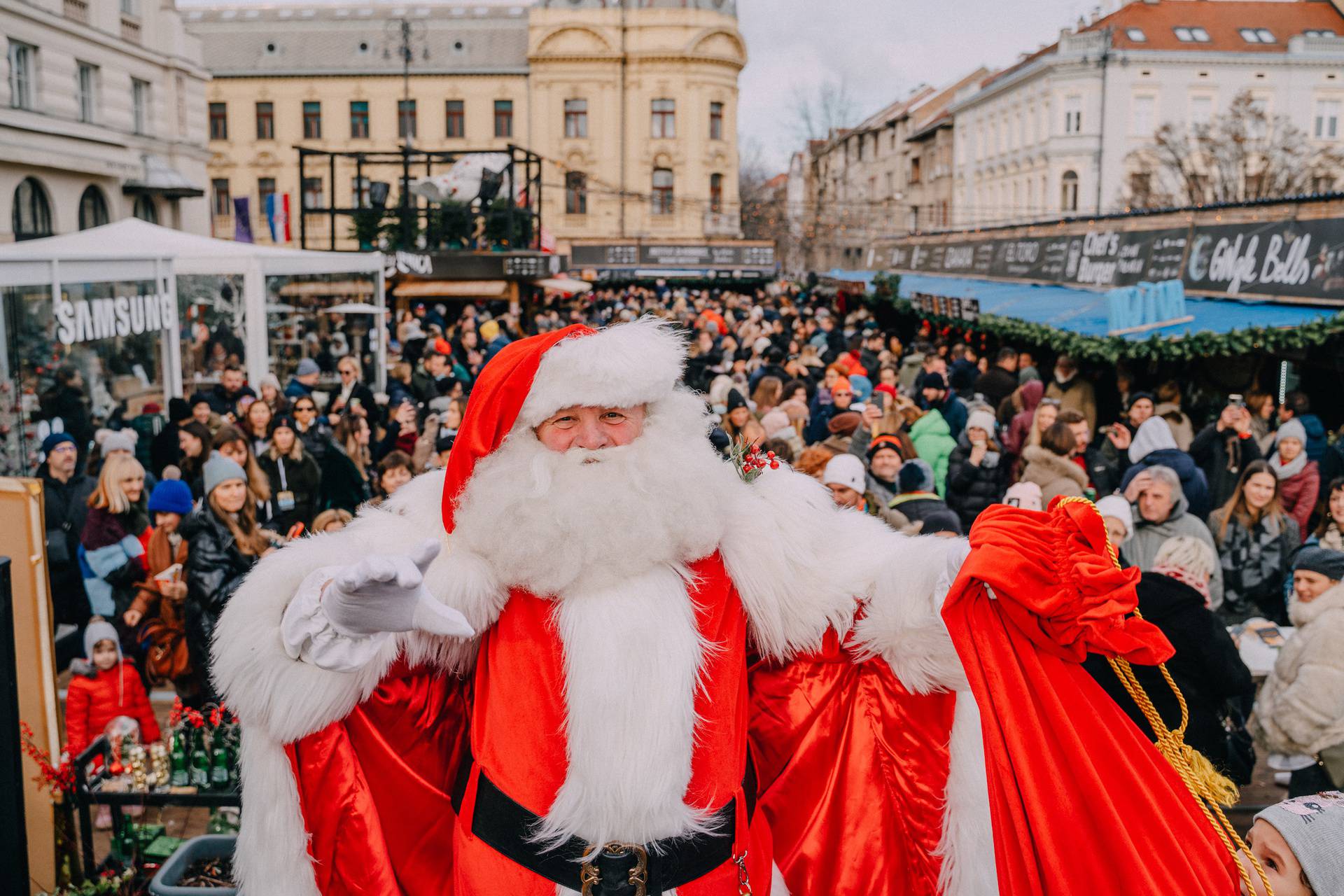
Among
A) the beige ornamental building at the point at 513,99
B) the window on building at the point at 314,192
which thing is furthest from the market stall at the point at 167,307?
the window on building at the point at 314,192

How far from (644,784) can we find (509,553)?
1.89ft

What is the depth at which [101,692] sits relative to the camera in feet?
16.2

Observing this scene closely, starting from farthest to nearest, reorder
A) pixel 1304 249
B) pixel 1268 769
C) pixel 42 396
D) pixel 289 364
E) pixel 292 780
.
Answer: pixel 289 364, pixel 1304 249, pixel 42 396, pixel 1268 769, pixel 292 780

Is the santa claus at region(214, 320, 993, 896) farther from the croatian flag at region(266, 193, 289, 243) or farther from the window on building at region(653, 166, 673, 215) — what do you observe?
the window on building at region(653, 166, 673, 215)

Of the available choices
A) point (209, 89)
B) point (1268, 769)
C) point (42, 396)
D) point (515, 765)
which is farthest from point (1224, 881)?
point (209, 89)

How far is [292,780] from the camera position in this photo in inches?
98.0

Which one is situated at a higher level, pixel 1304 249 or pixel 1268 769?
pixel 1304 249

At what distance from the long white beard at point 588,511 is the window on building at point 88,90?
2352cm

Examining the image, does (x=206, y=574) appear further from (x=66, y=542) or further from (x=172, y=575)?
(x=66, y=542)

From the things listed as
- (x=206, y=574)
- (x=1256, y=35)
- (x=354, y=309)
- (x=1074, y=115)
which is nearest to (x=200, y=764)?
(x=206, y=574)

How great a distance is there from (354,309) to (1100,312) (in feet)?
30.5

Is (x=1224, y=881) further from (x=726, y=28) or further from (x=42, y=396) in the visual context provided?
(x=726, y=28)

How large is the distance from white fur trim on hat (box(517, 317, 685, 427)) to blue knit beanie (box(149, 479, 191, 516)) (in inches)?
152

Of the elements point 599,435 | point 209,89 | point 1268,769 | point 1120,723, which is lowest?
point 1268,769
